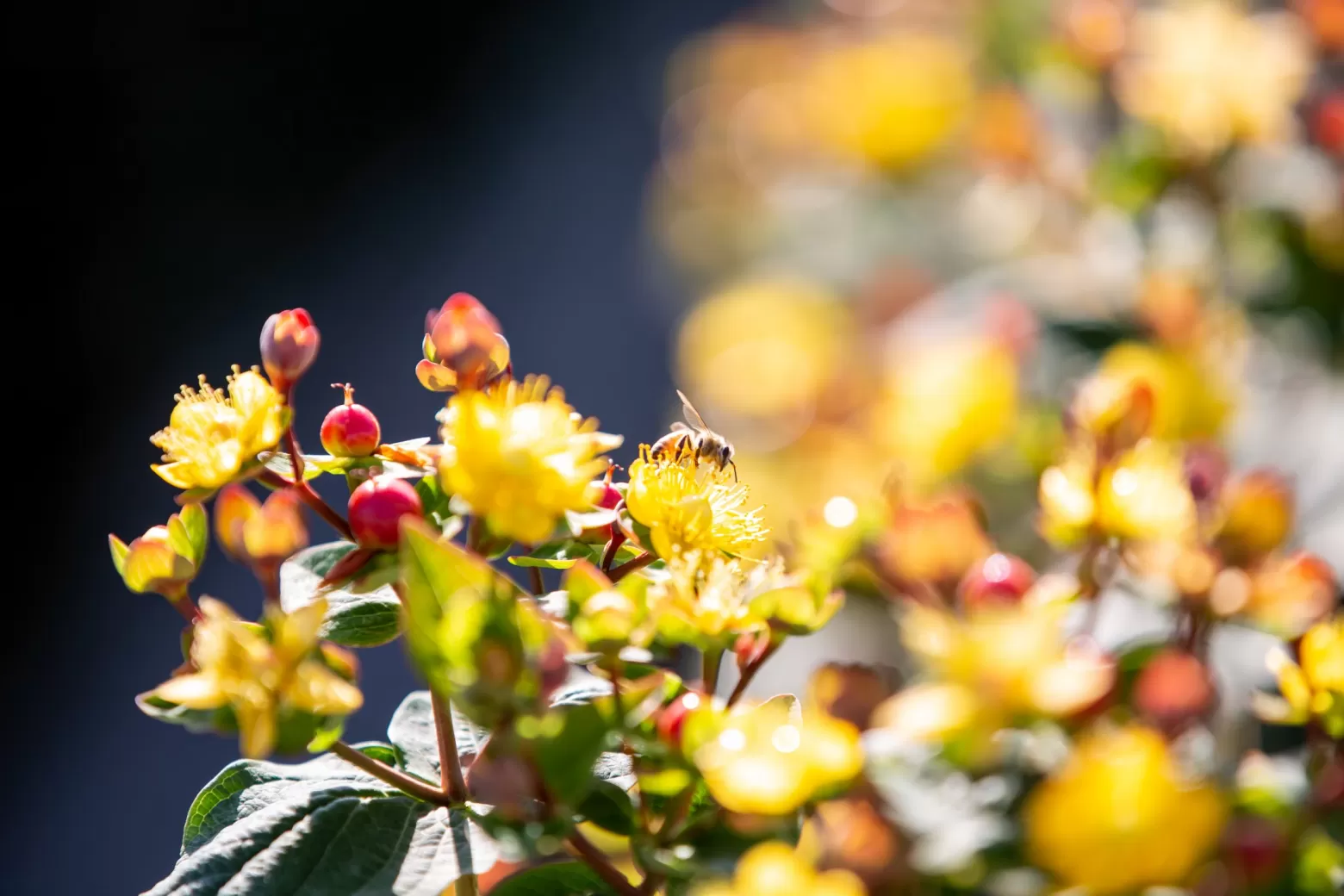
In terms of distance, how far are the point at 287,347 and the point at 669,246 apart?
150 cm

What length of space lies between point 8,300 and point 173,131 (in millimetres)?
499

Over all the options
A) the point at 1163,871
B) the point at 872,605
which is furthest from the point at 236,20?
the point at 1163,871

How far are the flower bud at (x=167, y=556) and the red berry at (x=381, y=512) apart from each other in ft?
0.21

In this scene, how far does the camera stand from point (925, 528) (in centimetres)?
57

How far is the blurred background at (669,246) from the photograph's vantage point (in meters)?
1.00

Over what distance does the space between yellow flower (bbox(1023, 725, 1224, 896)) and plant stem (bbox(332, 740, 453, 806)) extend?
22 centimetres

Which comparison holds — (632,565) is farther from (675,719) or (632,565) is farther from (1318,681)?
(1318,681)

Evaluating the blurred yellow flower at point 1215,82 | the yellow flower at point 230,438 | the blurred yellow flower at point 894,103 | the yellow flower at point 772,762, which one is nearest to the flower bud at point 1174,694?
the yellow flower at point 772,762

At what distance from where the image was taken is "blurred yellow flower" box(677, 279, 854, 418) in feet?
4.52

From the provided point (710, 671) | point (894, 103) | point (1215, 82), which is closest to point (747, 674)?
point (710, 671)

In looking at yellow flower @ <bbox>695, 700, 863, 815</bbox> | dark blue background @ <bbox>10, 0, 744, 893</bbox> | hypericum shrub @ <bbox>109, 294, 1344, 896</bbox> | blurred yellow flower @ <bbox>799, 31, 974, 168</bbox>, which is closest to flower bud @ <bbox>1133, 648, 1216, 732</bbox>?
hypericum shrub @ <bbox>109, 294, 1344, 896</bbox>

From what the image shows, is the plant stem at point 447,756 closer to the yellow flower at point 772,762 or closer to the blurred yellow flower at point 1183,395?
the yellow flower at point 772,762

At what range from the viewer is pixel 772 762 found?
43cm

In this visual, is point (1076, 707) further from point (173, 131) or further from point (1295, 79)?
point (173, 131)
